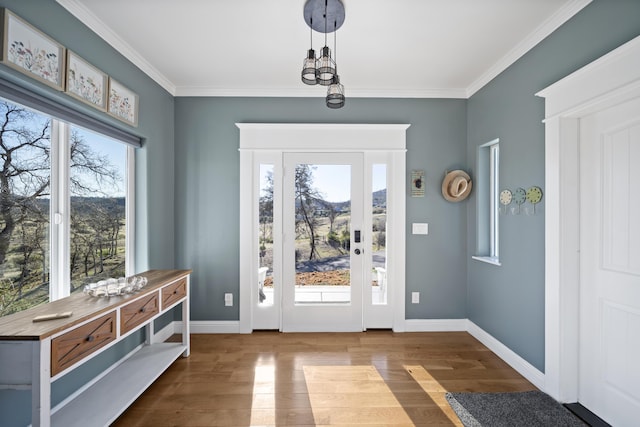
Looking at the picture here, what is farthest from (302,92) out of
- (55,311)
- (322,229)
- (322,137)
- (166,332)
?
(166,332)

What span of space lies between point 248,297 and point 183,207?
119cm

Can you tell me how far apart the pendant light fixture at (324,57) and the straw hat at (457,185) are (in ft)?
5.66

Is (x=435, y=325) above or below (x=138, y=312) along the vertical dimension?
below

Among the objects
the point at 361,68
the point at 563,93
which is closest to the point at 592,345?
the point at 563,93

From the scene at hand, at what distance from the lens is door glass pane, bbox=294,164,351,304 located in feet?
10.7

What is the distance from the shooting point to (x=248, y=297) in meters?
3.22

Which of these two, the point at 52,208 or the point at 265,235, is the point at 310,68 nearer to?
the point at 52,208

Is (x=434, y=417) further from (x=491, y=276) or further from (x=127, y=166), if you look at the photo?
(x=127, y=166)

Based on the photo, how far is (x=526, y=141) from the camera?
2373 millimetres

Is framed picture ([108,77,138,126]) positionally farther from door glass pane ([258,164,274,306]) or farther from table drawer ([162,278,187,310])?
table drawer ([162,278,187,310])

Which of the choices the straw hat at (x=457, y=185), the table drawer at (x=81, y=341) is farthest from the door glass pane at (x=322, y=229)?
the table drawer at (x=81, y=341)

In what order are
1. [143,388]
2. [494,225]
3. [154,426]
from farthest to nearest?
[494,225], [143,388], [154,426]

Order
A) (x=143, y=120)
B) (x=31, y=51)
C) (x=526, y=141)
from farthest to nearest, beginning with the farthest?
(x=143, y=120) < (x=526, y=141) < (x=31, y=51)

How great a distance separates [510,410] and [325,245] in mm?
2000
